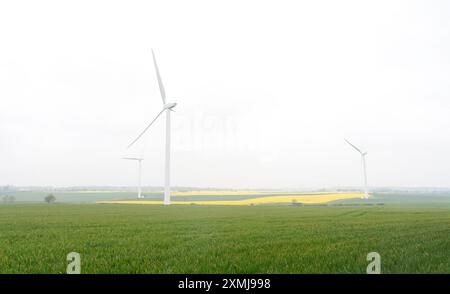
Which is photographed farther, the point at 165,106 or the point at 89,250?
the point at 165,106

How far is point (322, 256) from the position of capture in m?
10.8

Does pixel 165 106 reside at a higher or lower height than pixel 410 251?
higher
